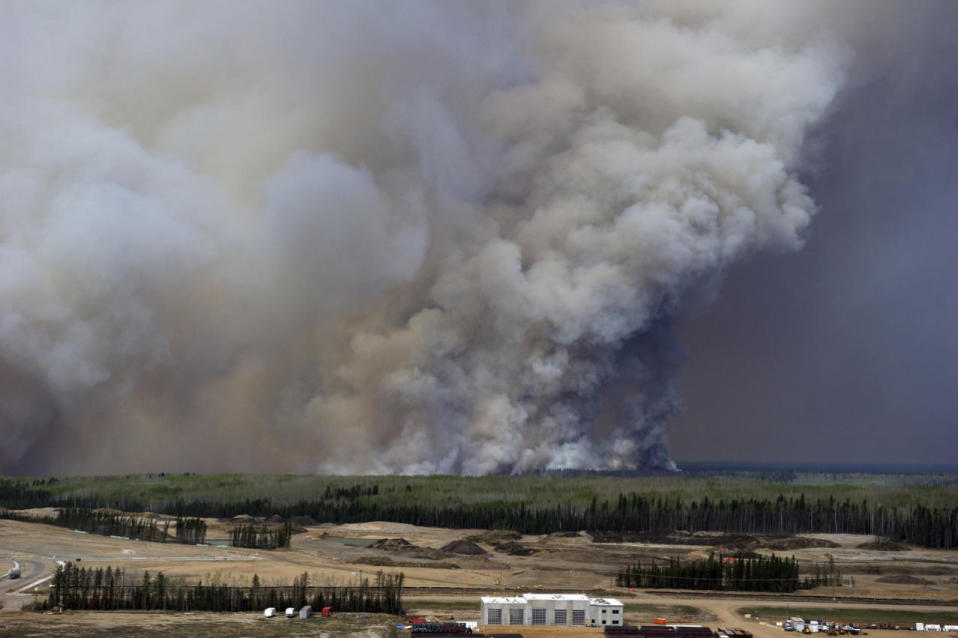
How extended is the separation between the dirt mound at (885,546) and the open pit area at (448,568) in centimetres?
34

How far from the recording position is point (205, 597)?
5431cm

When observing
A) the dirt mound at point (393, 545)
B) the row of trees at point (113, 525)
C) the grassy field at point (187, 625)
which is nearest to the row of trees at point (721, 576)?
the grassy field at point (187, 625)

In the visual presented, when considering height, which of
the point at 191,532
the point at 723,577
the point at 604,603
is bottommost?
the point at 604,603

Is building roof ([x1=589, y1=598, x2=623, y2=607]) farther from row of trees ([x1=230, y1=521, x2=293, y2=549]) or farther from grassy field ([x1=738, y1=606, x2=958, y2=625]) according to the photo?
Result: row of trees ([x1=230, y1=521, x2=293, y2=549])

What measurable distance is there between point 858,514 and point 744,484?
32.2 metres

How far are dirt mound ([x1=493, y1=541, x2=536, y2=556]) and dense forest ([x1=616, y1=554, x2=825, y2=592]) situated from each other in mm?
15738

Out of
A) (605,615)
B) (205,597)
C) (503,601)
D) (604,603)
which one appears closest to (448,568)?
(205,597)

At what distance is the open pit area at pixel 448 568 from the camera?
4947cm

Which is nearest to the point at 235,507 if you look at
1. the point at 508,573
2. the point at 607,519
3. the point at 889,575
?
the point at 607,519

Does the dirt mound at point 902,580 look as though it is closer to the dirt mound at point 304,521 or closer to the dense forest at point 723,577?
the dense forest at point 723,577

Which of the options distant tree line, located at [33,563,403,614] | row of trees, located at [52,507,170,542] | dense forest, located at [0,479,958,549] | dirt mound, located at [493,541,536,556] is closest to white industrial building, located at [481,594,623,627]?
distant tree line, located at [33,563,403,614]

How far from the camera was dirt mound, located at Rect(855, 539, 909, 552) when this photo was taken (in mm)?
83125

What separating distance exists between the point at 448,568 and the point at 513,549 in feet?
39.3

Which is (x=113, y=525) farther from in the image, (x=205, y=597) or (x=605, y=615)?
(x=605, y=615)
